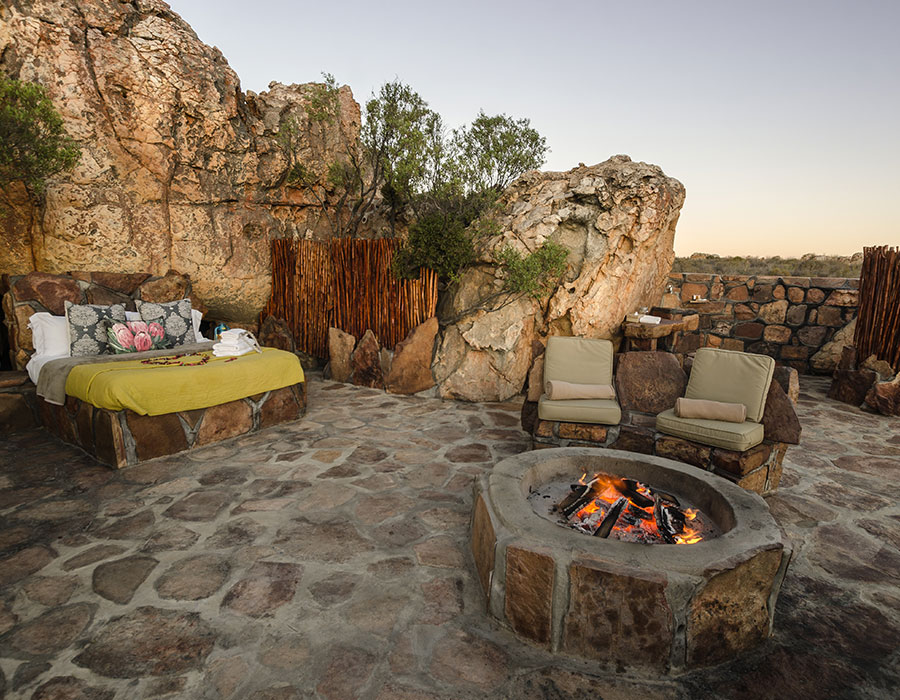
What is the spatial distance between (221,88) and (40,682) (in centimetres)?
691

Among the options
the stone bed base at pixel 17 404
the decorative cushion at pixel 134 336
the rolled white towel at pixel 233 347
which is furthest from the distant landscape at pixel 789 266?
→ the stone bed base at pixel 17 404

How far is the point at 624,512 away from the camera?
7.74ft

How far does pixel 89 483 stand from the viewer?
3.32 meters

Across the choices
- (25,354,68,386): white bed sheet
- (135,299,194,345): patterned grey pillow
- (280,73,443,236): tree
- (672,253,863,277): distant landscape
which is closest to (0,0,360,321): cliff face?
(280,73,443,236): tree

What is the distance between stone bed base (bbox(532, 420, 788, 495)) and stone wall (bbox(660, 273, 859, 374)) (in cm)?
387

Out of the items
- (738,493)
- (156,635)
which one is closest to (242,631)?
(156,635)

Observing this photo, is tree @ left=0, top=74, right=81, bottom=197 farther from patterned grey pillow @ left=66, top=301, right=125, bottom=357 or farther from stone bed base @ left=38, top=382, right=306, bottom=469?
stone bed base @ left=38, top=382, right=306, bottom=469

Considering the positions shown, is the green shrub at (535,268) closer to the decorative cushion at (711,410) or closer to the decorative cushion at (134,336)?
the decorative cushion at (711,410)

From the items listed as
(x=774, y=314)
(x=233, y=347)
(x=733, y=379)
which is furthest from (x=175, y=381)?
(x=774, y=314)

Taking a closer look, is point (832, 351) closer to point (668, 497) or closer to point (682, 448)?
point (682, 448)

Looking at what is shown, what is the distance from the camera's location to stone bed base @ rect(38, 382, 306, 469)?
11.8 feet

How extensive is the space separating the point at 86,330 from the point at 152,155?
268 cm

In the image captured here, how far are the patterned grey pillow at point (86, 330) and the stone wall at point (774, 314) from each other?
750 centimetres

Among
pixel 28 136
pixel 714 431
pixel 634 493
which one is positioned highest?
pixel 28 136
